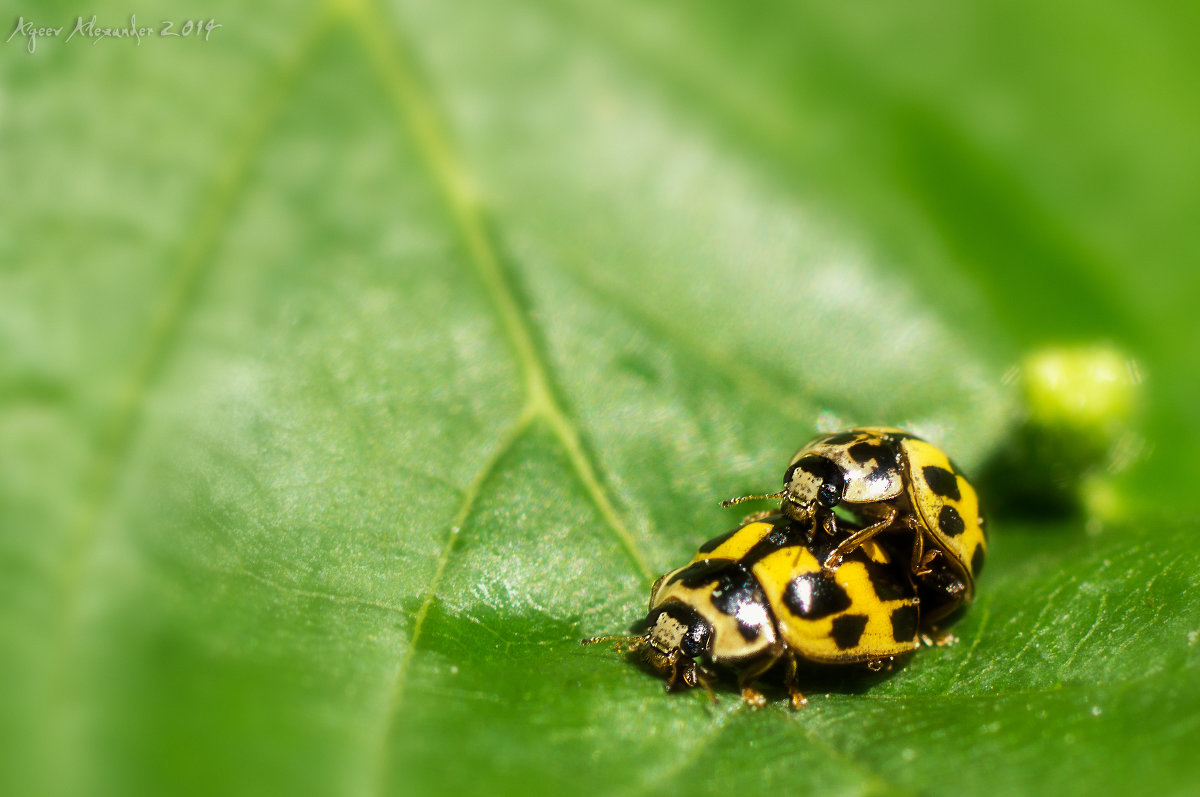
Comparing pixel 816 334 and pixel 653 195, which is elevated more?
pixel 653 195

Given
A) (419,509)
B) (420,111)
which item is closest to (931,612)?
(419,509)

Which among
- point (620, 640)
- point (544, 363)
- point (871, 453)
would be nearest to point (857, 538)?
point (871, 453)

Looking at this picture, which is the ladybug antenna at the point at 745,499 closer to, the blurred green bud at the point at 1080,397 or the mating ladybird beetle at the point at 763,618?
→ the mating ladybird beetle at the point at 763,618

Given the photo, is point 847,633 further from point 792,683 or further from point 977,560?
point 977,560

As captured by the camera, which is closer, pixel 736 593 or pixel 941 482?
pixel 736 593

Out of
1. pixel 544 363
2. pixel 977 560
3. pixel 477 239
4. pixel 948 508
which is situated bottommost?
pixel 977 560

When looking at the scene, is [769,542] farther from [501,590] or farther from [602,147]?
[602,147]
